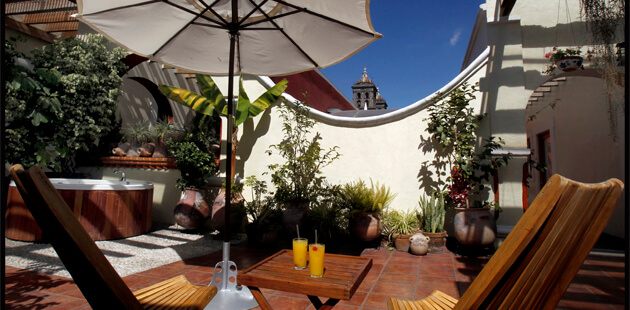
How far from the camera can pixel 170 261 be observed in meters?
4.12

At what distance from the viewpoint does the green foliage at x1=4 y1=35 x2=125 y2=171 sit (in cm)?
555

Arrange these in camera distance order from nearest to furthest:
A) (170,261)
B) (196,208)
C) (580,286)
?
(580,286)
(170,261)
(196,208)

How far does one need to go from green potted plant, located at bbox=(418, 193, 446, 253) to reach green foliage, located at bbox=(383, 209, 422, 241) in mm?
112

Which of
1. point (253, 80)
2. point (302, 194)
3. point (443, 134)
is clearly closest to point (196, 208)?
point (302, 194)

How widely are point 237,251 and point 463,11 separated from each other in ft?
20.9

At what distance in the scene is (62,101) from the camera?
6.10 m

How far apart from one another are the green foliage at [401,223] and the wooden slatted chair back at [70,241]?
4213 mm

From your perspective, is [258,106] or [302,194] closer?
Result: [302,194]

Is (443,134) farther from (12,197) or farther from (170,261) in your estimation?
(12,197)

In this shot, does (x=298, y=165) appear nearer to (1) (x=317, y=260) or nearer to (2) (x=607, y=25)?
(1) (x=317, y=260)

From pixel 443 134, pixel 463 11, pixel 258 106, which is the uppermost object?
pixel 463 11

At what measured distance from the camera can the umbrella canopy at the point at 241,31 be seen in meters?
2.72

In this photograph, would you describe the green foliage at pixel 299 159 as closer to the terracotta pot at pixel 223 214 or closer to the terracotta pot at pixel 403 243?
the terracotta pot at pixel 223 214

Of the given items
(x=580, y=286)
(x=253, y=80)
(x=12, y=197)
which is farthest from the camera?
(x=253, y=80)
